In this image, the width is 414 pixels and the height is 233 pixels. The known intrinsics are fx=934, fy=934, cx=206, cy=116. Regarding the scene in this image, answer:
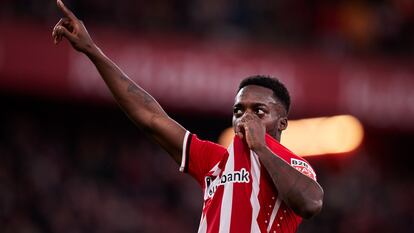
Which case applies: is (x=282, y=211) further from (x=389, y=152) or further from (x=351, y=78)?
(x=389, y=152)

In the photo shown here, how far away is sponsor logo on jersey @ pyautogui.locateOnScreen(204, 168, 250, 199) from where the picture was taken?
4320mm

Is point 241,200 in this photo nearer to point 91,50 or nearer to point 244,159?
point 244,159

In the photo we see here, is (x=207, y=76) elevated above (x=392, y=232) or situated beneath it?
elevated above

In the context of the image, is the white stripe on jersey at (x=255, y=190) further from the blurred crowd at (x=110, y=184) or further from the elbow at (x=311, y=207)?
the blurred crowd at (x=110, y=184)

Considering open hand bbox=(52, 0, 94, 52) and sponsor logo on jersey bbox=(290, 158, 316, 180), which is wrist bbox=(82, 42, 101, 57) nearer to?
open hand bbox=(52, 0, 94, 52)

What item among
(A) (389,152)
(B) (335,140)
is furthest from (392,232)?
(A) (389,152)

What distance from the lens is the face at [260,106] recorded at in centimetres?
449

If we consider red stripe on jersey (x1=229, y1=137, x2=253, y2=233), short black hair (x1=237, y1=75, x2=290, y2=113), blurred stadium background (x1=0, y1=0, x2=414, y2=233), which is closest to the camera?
red stripe on jersey (x1=229, y1=137, x2=253, y2=233)

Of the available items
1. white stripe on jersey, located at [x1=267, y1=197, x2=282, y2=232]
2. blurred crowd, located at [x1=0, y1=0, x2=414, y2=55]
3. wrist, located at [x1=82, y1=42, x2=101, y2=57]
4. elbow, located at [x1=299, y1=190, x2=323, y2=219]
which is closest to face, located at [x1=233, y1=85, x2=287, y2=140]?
white stripe on jersey, located at [x1=267, y1=197, x2=282, y2=232]

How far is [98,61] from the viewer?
474cm

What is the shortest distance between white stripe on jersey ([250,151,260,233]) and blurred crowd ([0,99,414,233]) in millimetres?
8709

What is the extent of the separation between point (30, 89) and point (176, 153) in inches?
416

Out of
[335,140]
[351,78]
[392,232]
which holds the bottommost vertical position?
[392,232]

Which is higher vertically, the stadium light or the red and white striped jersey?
the red and white striped jersey
